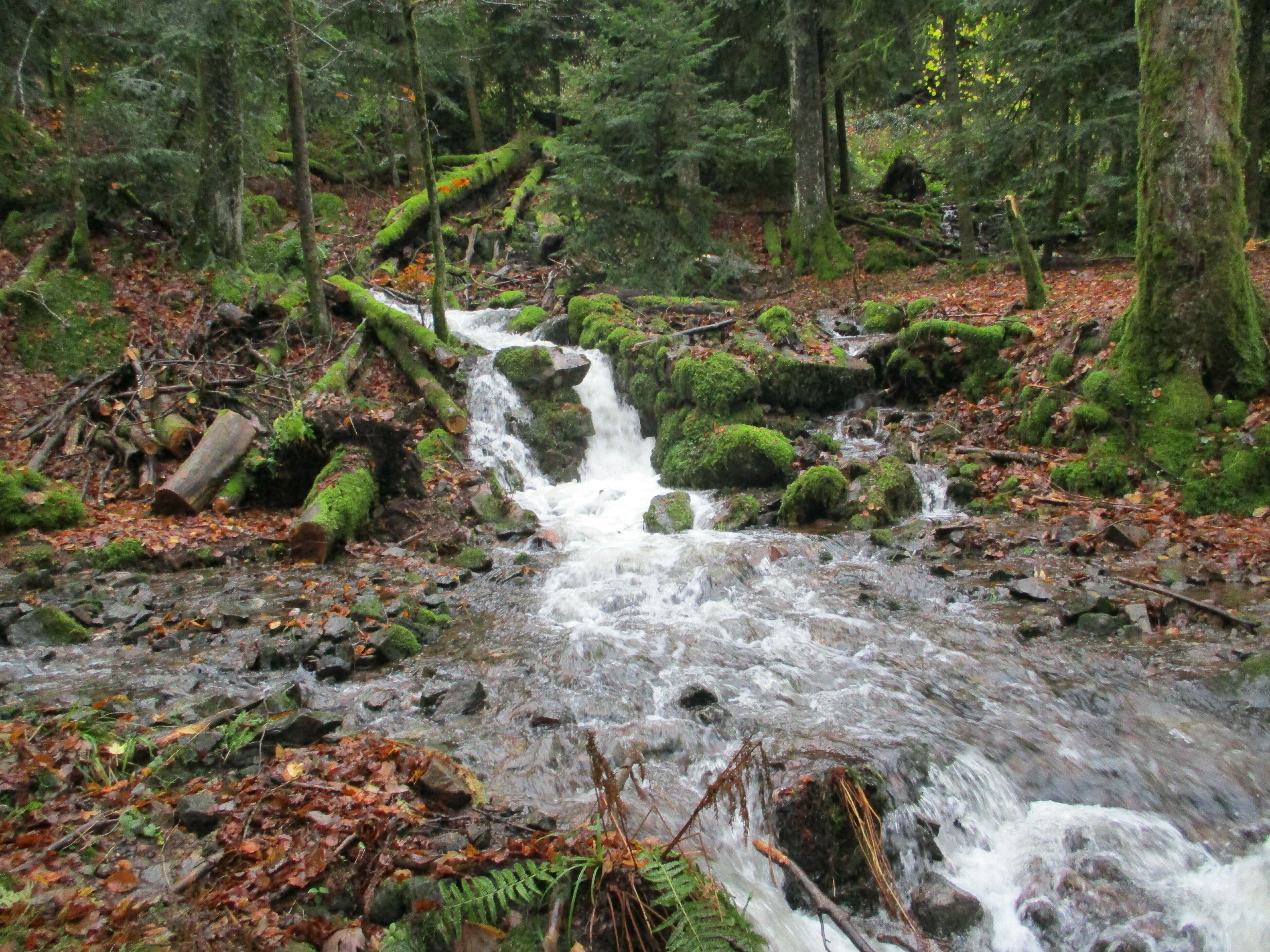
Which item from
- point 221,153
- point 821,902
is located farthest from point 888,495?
point 221,153

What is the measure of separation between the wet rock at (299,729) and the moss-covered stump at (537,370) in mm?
9150

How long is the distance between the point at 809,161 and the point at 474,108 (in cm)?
1249

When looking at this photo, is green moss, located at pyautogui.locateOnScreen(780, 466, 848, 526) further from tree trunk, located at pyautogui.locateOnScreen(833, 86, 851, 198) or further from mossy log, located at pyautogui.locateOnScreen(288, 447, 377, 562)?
tree trunk, located at pyautogui.locateOnScreen(833, 86, 851, 198)

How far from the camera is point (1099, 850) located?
408 cm

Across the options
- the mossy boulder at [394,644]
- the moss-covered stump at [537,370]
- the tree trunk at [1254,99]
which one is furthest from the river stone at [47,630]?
the tree trunk at [1254,99]

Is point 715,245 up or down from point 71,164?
down

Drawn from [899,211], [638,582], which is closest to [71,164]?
[638,582]

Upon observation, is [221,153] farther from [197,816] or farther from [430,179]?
[197,816]

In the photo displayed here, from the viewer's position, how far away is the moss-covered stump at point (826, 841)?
12.5 ft

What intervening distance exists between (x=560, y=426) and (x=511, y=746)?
8.57 metres

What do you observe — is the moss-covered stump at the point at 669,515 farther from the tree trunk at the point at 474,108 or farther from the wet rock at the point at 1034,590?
the tree trunk at the point at 474,108

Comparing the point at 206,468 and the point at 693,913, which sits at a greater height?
the point at 206,468

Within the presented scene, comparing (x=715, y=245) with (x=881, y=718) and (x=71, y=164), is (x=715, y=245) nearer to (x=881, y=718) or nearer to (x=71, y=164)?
(x=71, y=164)

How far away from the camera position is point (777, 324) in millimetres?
13703
